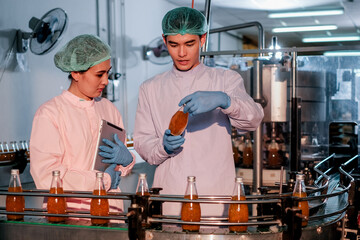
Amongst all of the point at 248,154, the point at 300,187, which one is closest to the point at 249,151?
the point at 248,154

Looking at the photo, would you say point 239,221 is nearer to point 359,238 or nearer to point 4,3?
point 359,238

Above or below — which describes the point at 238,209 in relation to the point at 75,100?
below

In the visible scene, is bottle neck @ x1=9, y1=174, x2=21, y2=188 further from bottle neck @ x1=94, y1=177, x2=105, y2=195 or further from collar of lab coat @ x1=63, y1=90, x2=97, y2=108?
collar of lab coat @ x1=63, y1=90, x2=97, y2=108

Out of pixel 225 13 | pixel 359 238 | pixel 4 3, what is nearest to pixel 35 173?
pixel 359 238

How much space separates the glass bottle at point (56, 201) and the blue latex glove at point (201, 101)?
1.86ft

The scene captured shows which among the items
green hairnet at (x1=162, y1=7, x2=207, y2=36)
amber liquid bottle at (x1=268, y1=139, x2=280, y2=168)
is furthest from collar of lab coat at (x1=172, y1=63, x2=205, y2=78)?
amber liquid bottle at (x1=268, y1=139, x2=280, y2=168)

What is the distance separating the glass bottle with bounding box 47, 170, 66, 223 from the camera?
168cm

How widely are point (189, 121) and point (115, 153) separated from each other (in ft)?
1.33

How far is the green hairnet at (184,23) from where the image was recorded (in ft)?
6.94

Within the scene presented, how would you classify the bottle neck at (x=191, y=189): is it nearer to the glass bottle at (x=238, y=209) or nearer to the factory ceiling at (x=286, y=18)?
the glass bottle at (x=238, y=209)

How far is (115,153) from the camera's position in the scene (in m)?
2.05

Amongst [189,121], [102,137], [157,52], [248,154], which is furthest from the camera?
[157,52]

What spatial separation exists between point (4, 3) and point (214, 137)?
3355 millimetres

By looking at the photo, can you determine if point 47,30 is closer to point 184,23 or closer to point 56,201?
point 184,23
